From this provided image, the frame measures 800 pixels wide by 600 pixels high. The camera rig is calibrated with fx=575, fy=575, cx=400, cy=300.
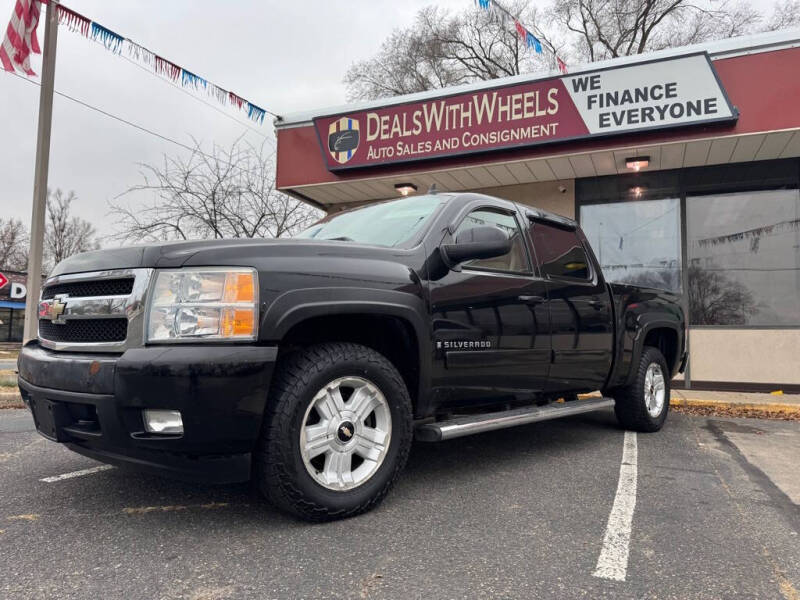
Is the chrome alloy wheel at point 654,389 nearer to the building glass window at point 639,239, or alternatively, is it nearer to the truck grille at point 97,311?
the building glass window at point 639,239

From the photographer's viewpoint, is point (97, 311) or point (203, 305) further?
point (97, 311)

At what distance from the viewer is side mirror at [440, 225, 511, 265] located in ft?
10.5

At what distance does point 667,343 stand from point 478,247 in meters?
3.72

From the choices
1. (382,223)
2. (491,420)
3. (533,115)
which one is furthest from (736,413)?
(382,223)

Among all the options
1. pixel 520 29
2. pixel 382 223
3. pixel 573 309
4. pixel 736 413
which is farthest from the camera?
pixel 520 29

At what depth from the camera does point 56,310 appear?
2.83m

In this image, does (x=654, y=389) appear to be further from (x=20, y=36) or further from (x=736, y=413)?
(x=20, y=36)

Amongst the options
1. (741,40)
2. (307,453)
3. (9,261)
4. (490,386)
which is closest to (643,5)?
(741,40)

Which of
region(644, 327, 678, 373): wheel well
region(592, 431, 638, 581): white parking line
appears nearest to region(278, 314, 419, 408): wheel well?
region(592, 431, 638, 581): white parking line

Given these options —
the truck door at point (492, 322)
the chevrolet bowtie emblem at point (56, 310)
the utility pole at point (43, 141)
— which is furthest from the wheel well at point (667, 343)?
the utility pole at point (43, 141)

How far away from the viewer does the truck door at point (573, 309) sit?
4125mm

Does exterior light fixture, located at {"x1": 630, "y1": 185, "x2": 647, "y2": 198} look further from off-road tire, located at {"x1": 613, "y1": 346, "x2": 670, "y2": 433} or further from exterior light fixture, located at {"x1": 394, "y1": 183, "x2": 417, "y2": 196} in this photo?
off-road tire, located at {"x1": 613, "y1": 346, "x2": 670, "y2": 433}

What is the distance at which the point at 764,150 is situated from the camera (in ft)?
26.1

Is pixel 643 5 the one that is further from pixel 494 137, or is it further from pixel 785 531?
pixel 785 531
